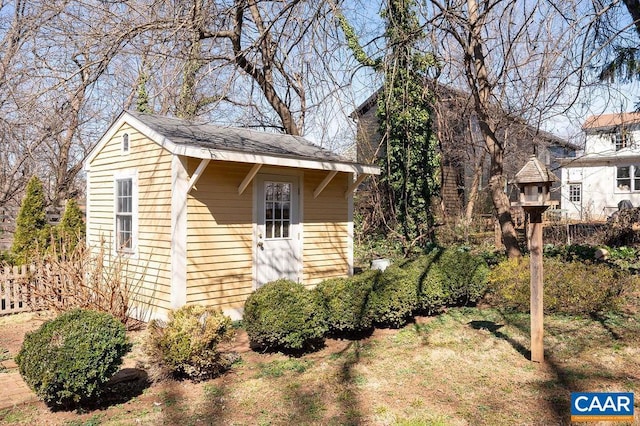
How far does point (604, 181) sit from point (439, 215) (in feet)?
45.3

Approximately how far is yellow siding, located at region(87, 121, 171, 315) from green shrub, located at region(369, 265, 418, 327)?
3042mm

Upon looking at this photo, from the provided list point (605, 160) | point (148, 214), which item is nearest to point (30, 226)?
point (148, 214)

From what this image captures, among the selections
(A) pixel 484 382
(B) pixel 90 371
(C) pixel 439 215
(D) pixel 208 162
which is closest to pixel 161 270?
(D) pixel 208 162

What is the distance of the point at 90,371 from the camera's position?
150 inches

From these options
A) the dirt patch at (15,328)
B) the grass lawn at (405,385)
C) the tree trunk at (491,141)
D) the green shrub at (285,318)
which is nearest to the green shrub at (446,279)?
the grass lawn at (405,385)

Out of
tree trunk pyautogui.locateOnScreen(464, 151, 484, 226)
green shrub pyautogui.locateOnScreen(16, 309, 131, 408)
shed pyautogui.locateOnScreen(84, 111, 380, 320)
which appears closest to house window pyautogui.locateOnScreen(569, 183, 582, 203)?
tree trunk pyautogui.locateOnScreen(464, 151, 484, 226)

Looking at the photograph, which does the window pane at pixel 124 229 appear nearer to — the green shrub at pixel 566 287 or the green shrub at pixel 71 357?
the green shrub at pixel 71 357

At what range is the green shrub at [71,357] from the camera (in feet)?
12.3

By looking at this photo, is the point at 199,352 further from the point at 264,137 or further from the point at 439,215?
the point at 439,215

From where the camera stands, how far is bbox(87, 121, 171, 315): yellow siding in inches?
262

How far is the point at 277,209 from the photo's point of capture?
313 inches

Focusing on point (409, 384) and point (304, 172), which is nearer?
point (409, 384)

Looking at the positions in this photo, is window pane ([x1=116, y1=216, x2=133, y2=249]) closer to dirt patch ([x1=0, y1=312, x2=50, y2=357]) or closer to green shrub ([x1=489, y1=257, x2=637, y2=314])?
dirt patch ([x1=0, y1=312, x2=50, y2=357])

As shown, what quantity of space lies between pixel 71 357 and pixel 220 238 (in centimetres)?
344
